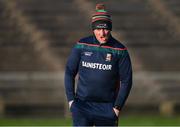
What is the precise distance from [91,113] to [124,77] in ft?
1.59

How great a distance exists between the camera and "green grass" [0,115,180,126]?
13.4 metres

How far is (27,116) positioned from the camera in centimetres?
1491

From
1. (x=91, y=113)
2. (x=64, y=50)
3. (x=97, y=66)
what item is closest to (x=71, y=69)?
(x=97, y=66)

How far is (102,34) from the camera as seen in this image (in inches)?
245

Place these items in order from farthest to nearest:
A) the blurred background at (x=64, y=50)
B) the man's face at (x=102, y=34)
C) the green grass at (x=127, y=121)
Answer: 1. the blurred background at (x=64, y=50)
2. the green grass at (x=127, y=121)
3. the man's face at (x=102, y=34)

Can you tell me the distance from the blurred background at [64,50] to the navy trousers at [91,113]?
28.2 feet

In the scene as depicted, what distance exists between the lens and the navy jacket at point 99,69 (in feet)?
20.6

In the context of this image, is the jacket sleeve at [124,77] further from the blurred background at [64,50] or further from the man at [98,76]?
the blurred background at [64,50]

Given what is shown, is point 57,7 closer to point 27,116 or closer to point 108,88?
point 27,116

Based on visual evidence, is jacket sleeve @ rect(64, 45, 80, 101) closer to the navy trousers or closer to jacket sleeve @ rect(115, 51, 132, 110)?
the navy trousers

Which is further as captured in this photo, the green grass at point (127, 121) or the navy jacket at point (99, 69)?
the green grass at point (127, 121)

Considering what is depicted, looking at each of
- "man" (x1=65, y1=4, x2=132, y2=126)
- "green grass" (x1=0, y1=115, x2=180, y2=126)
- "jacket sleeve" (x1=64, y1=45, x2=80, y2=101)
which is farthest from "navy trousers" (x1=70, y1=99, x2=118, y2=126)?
"green grass" (x1=0, y1=115, x2=180, y2=126)

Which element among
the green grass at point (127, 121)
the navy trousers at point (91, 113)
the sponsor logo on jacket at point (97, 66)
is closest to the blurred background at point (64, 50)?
the green grass at point (127, 121)

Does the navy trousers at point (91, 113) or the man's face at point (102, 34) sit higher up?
the man's face at point (102, 34)
